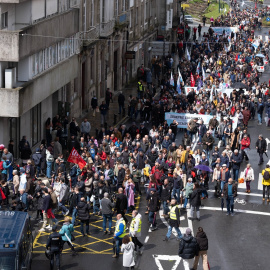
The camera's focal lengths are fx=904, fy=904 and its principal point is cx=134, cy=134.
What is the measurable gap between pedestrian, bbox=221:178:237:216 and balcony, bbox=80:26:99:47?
20.9 metres

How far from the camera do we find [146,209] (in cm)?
3525

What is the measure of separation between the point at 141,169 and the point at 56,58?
9.56 meters

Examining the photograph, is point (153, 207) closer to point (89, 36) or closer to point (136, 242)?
point (136, 242)

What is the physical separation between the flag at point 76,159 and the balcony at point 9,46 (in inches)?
199

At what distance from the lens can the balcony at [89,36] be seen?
5325 cm

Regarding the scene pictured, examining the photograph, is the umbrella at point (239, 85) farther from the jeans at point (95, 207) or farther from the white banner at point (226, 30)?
the white banner at point (226, 30)

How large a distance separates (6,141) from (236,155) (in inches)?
402

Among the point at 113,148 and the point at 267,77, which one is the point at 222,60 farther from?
the point at 113,148

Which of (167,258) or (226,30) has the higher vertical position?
(226,30)

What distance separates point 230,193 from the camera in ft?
112

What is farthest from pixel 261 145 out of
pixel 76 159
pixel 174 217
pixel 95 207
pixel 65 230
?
pixel 65 230

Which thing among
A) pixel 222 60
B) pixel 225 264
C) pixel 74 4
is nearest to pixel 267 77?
pixel 222 60

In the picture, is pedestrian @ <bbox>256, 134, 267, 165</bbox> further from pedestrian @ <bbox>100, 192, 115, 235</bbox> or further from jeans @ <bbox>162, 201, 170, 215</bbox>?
pedestrian @ <bbox>100, 192, 115, 235</bbox>

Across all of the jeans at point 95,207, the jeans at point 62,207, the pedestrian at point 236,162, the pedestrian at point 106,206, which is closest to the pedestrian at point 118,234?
the pedestrian at point 106,206
